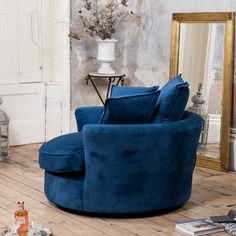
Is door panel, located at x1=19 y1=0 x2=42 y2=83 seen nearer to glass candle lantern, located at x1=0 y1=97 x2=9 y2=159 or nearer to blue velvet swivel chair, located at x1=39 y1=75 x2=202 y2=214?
glass candle lantern, located at x1=0 y1=97 x2=9 y2=159

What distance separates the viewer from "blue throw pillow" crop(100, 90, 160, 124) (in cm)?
350

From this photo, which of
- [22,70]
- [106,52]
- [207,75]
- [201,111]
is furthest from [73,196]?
[22,70]

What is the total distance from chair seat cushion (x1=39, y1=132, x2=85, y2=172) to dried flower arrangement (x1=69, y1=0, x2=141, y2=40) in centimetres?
221

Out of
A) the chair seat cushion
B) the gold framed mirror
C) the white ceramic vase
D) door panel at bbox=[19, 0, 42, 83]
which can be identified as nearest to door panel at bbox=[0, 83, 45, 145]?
door panel at bbox=[19, 0, 42, 83]

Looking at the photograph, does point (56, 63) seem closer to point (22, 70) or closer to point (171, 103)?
point (22, 70)

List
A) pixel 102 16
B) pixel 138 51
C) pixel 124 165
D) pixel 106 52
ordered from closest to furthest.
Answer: pixel 124 165 → pixel 106 52 → pixel 102 16 → pixel 138 51

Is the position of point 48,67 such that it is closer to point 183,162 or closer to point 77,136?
point 77,136

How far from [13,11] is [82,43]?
2.60 feet

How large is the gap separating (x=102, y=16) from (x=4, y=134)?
5.31 feet

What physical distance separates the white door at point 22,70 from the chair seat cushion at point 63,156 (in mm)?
2136

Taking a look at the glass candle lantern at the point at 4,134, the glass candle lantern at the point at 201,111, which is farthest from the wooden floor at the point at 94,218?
the glass candle lantern at the point at 201,111

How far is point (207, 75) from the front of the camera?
5137 mm

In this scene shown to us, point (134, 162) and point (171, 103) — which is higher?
point (171, 103)

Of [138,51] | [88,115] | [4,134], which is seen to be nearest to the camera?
[88,115]
